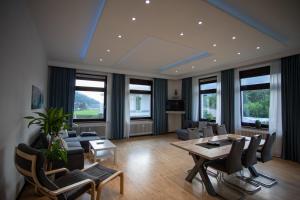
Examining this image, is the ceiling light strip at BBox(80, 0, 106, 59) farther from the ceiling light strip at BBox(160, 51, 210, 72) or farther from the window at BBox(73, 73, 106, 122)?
the ceiling light strip at BBox(160, 51, 210, 72)

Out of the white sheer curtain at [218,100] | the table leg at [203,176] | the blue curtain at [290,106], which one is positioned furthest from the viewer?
the white sheer curtain at [218,100]

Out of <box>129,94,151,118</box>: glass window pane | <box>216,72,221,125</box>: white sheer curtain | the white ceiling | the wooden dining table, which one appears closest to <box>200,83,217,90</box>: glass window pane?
<box>216,72,221,125</box>: white sheer curtain

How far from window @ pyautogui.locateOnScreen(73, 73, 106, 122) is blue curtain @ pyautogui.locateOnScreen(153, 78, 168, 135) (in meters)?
2.35

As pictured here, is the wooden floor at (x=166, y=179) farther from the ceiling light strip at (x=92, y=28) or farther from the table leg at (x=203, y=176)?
the ceiling light strip at (x=92, y=28)

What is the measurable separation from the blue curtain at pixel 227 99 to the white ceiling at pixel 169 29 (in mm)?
733

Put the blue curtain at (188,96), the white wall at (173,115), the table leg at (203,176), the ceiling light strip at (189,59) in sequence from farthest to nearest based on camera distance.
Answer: the white wall at (173,115), the blue curtain at (188,96), the ceiling light strip at (189,59), the table leg at (203,176)

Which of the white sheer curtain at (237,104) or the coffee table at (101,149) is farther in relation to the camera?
the white sheer curtain at (237,104)

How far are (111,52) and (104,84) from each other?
2.18 m

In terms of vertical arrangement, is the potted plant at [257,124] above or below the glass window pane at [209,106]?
below

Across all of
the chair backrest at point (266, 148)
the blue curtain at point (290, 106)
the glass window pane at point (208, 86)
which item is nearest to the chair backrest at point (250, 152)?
the chair backrest at point (266, 148)

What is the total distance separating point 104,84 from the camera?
20.4 feet

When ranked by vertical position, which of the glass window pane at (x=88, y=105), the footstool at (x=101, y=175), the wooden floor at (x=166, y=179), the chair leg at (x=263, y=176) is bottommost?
the wooden floor at (x=166, y=179)

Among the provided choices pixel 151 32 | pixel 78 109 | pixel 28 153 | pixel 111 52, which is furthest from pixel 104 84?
pixel 28 153

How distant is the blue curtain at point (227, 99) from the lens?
5344 millimetres
